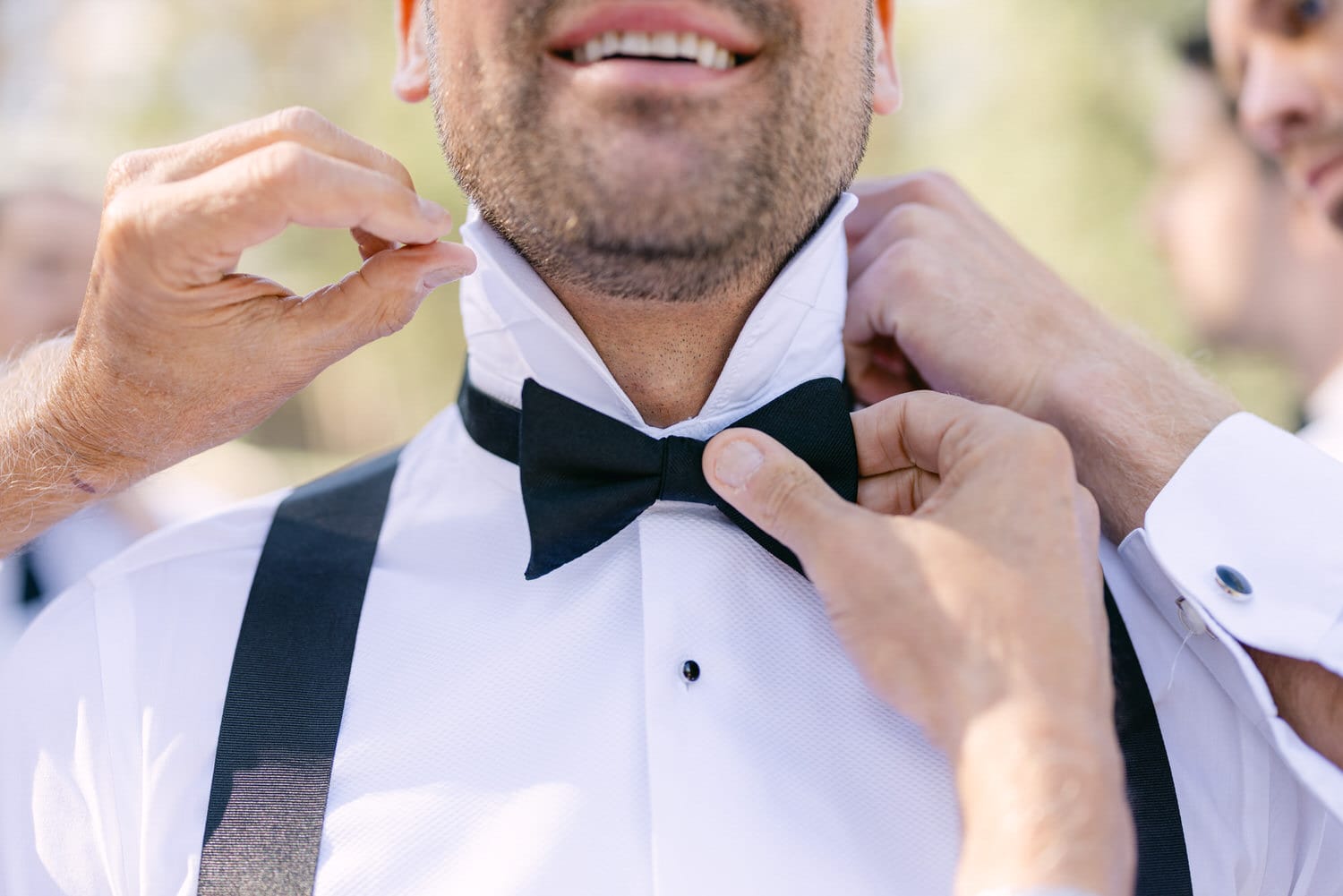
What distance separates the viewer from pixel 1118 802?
3.40 feet

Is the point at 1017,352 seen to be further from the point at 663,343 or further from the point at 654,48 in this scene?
the point at 654,48

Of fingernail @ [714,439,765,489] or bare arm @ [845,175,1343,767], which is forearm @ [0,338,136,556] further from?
bare arm @ [845,175,1343,767]

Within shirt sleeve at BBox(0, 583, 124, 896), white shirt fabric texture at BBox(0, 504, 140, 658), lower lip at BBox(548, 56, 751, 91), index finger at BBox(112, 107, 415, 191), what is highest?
lower lip at BBox(548, 56, 751, 91)

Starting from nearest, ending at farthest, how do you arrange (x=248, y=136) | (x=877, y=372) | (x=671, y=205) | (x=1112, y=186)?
(x=248, y=136) → (x=671, y=205) → (x=877, y=372) → (x=1112, y=186)

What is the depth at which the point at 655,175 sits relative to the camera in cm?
121

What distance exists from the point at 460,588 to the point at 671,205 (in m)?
0.54

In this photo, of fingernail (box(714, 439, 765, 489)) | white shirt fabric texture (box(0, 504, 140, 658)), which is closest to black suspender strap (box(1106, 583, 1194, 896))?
fingernail (box(714, 439, 765, 489))

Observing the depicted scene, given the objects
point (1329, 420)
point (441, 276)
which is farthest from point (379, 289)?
point (1329, 420)

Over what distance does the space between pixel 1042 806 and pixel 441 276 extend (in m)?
0.83

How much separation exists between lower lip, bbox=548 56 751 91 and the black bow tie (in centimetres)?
35

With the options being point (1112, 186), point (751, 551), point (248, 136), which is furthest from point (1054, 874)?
point (1112, 186)

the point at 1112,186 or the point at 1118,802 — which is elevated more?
the point at 1118,802

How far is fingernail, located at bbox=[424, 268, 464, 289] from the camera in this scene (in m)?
1.22

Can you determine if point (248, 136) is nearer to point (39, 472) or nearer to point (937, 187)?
point (39, 472)
